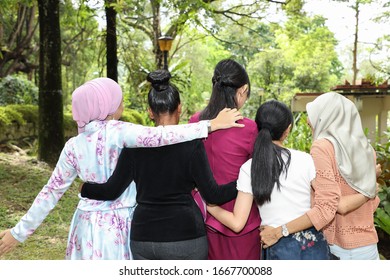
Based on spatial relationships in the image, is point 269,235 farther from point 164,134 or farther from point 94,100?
point 94,100

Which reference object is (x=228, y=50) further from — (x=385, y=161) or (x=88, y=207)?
(x=88, y=207)

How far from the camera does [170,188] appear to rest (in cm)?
245

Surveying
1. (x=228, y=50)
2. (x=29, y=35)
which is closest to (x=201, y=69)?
(x=228, y=50)

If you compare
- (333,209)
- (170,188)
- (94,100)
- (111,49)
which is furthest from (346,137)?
(111,49)

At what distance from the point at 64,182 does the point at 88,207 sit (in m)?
0.18

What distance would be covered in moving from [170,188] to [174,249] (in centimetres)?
30

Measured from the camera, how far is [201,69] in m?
36.0

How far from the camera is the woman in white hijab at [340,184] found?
2.50m

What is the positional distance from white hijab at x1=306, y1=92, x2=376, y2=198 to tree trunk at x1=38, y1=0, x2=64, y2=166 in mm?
7861

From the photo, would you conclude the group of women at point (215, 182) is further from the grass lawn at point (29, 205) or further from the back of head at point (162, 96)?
the grass lawn at point (29, 205)

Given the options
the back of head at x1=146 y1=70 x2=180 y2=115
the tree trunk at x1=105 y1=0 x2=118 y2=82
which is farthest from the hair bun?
the tree trunk at x1=105 y1=0 x2=118 y2=82

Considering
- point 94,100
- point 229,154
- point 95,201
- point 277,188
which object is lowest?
point 95,201

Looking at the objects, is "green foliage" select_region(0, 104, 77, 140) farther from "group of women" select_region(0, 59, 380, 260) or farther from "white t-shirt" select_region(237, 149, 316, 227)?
"white t-shirt" select_region(237, 149, 316, 227)

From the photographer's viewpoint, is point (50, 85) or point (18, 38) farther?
point (18, 38)
